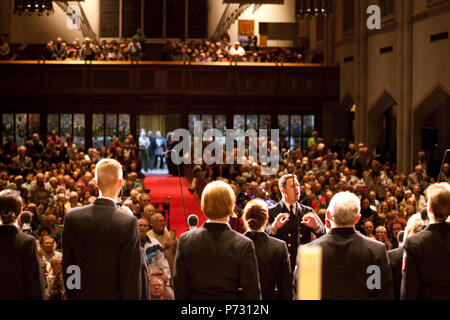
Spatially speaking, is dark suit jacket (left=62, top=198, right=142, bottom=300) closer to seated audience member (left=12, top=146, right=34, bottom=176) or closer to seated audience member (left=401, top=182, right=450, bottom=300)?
seated audience member (left=401, top=182, right=450, bottom=300)

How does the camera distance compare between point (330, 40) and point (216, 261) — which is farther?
point (330, 40)

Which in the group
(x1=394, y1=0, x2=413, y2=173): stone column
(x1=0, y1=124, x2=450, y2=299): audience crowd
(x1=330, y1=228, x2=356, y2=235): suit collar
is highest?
(x1=394, y1=0, x2=413, y2=173): stone column

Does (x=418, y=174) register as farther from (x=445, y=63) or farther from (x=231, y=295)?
(x=231, y=295)

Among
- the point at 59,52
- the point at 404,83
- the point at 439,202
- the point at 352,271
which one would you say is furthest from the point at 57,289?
the point at 59,52

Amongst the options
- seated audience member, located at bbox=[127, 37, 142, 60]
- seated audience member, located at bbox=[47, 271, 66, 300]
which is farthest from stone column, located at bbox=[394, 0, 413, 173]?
seated audience member, located at bbox=[47, 271, 66, 300]

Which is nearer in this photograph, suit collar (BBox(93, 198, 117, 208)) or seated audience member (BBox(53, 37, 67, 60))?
suit collar (BBox(93, 198, 117, 208))

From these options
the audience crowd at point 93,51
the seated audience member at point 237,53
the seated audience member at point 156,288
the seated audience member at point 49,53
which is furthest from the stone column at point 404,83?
the seated audience member at point 156,288

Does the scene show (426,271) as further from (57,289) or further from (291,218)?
(57,289)

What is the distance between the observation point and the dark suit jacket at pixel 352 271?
3.44 meters

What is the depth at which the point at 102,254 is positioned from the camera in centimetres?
354

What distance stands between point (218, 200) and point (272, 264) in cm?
72

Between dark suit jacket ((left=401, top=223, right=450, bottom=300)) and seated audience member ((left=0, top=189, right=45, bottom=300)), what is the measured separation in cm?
208

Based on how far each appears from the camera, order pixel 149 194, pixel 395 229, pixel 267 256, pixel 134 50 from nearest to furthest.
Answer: pixel 267 256
pixel 395 229
pixel 149 194
pixel 134 50

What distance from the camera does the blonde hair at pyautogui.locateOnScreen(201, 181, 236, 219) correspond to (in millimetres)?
3564
